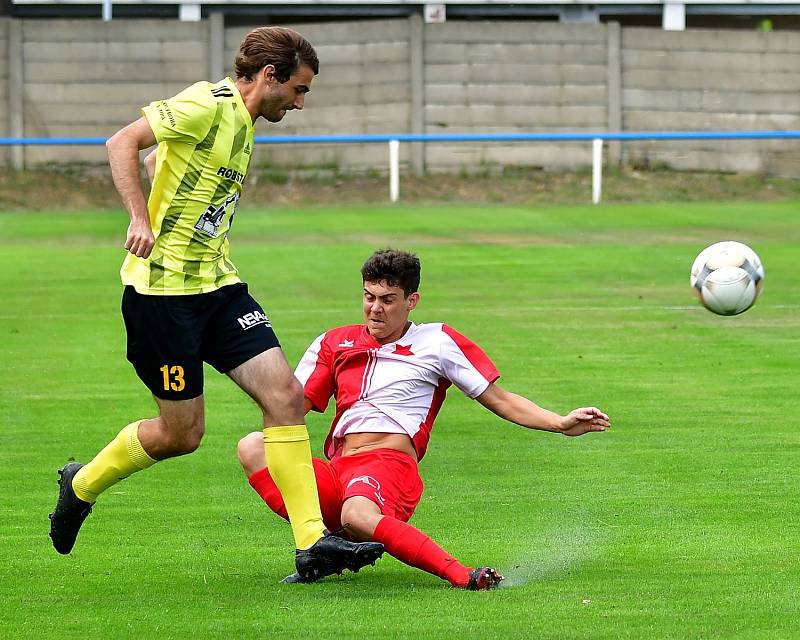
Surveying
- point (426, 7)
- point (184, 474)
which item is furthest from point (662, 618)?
point (426, 7)

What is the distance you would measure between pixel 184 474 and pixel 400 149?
19761 mm

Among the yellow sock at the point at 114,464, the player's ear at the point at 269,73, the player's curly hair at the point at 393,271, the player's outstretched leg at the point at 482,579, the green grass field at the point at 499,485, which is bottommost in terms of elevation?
the green grass field at the point at 499,485

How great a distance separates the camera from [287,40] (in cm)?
574

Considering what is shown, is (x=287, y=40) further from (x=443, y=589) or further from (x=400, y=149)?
(x=400, y=149)

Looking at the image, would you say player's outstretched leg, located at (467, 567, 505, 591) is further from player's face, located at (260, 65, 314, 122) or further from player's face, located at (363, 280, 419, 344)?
player's face, located at (260, 65, 314, 122)

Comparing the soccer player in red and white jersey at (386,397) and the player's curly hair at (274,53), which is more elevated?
the player's curly hair at (274,53)

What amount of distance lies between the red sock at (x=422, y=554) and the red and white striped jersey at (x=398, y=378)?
65cm

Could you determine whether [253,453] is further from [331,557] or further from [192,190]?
[192,190]

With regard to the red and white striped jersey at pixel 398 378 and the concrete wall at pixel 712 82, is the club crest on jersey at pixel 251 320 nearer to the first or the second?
the red and white striped jersey at pixel 398 378

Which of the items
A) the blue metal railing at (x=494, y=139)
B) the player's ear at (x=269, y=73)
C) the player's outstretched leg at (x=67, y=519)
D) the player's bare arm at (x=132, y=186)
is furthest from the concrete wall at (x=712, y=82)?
the player's bare arm at (x=132, y=186)

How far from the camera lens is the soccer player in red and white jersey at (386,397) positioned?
583 centimetres

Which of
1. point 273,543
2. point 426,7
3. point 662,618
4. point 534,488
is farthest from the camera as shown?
point 426,7

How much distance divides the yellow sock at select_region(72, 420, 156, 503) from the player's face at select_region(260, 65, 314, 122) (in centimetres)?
133

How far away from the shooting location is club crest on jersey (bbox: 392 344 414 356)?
6.11 metres
